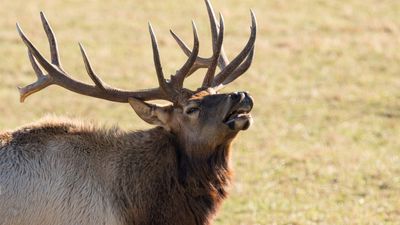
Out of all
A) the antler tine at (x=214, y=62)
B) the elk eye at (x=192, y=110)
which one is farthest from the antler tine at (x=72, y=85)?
the antler tine at (x=214, y=62)

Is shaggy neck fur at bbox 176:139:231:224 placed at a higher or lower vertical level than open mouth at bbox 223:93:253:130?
lower

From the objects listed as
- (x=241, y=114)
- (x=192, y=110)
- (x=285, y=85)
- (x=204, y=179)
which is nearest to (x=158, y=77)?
(x=192, y=110)

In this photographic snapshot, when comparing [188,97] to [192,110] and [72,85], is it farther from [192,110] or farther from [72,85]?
[72,85]

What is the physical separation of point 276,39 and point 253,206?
41.7ft

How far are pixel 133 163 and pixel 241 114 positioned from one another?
1.17m

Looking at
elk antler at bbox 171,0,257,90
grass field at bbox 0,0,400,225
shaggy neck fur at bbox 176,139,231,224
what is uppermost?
elk antler at bbox 171,0,257,90

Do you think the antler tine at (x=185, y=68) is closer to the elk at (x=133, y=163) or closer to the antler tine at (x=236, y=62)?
the elk at (x=133, y=163)

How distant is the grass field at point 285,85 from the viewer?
1306 cm

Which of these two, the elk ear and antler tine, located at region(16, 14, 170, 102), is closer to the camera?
the elk ear

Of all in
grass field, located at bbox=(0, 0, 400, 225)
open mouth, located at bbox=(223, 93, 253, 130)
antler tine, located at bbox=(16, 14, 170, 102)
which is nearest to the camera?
open mouth, located at bbox=(223, 93, 253, 130)

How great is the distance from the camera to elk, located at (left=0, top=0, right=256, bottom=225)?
8.77 m

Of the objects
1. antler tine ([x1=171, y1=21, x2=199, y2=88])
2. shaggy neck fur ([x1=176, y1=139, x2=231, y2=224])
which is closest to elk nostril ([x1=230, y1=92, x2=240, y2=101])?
shaggy neck fur ([x1=176, y1=139, x2=231, y2=224])

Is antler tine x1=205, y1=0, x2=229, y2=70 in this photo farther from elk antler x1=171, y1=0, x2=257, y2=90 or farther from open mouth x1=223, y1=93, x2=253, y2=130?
open mouth x1=223, y1=93, x2=253, y2=130

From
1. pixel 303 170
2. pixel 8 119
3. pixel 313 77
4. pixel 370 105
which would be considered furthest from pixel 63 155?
pixel 313 77
